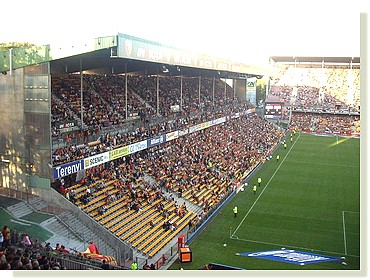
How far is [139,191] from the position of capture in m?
22.5

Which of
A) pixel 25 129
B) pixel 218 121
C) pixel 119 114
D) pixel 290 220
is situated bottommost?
pixel 290 220

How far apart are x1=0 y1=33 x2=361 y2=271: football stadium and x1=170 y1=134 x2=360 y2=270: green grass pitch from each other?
9 cm

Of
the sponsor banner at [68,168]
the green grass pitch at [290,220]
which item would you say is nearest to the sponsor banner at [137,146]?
the sponsor banner at [68,168]

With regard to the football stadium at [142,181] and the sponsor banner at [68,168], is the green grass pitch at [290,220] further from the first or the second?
the sponsor banner at [68,168]

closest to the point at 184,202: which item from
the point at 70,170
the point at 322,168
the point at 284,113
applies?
the point at 70,170

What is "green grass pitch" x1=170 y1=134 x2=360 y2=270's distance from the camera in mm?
18156

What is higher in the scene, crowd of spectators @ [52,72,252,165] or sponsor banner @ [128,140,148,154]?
crowd of spectators @ [52,72,252,165]

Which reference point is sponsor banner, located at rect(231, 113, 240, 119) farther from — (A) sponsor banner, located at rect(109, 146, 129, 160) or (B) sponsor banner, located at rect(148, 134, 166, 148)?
(A) sponsor banner, located at rect(109, 146, 129, 160)

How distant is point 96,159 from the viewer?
67.2ft

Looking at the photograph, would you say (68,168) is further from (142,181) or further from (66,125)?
(142,181)

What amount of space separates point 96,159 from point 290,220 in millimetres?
10500

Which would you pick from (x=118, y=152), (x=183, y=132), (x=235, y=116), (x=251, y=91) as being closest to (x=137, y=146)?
(x=118, y=152)

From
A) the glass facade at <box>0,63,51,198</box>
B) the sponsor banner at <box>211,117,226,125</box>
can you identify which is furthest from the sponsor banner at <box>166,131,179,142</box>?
the glass facade at <box>0,63,51,198</box>

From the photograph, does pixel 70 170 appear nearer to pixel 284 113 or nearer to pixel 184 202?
pixel 184 202
